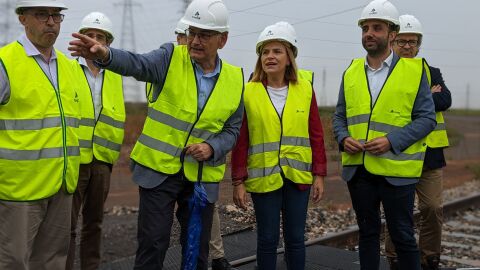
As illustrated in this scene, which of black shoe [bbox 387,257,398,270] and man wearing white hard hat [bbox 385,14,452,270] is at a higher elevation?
man wearing white hard hat [bbox 385,14,452,270]

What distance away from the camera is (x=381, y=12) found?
4086mm

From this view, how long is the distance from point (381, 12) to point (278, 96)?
3.33ft

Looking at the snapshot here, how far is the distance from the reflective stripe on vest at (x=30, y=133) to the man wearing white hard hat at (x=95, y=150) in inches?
35.5

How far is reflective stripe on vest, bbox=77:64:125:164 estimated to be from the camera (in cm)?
414

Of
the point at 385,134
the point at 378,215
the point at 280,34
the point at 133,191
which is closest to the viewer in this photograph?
the point at 280,34

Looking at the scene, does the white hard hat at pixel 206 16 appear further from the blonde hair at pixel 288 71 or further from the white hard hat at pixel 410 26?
the white hard hat at pixel 410 26

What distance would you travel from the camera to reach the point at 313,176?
4.16 metres

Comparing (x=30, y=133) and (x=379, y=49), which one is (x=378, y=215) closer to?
(x=379, y=49)

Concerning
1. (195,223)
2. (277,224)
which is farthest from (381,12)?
(195,223)

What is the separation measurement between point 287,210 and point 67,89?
5.83ft

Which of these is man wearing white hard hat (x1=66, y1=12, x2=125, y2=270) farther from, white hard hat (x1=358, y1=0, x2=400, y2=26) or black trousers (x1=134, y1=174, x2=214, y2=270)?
white hard hat (x1=358, y1=0, x2=400, y2=26)

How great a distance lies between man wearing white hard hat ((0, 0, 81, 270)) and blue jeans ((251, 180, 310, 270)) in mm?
1377

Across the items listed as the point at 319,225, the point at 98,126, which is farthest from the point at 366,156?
the point at 319,225

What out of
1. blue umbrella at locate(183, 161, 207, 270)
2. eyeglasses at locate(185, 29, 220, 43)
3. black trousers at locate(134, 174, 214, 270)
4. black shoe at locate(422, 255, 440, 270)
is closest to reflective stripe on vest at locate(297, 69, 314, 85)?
eyeglasses at locate(185, 29, 220, 43)
